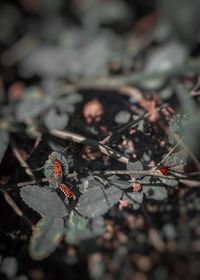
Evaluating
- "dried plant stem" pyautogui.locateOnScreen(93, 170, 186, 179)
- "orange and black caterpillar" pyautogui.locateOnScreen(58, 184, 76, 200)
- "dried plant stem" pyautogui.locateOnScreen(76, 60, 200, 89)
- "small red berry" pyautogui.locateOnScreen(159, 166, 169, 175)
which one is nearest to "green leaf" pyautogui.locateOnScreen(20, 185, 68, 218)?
"orange and black caterpillar" pyautogui.locateOnScreen(58, 184, 76, 200)

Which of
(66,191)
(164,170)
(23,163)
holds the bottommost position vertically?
(164,170)

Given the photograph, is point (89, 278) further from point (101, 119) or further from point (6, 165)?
point (101, 119)

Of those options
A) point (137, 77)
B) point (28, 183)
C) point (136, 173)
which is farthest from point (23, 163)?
point (137, 77)

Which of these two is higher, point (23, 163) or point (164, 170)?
point (23, 163)

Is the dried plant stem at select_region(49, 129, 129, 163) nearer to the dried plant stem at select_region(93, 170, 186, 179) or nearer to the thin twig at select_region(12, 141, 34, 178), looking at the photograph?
the dried plant stem at select_region(93, 170, 186, 179)

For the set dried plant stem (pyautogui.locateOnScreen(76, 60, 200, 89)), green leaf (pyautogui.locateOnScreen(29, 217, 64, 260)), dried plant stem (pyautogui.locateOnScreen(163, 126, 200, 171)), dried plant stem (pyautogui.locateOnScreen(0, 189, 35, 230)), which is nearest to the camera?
dried plant stem (pyautogui.locateOnScreen(76, 60, 200, 89))

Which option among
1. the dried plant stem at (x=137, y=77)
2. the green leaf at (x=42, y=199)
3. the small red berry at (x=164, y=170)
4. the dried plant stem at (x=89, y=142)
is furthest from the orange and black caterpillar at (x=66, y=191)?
the dried plant stem at (x=137, y=77)

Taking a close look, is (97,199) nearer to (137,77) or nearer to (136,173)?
(136,173)
